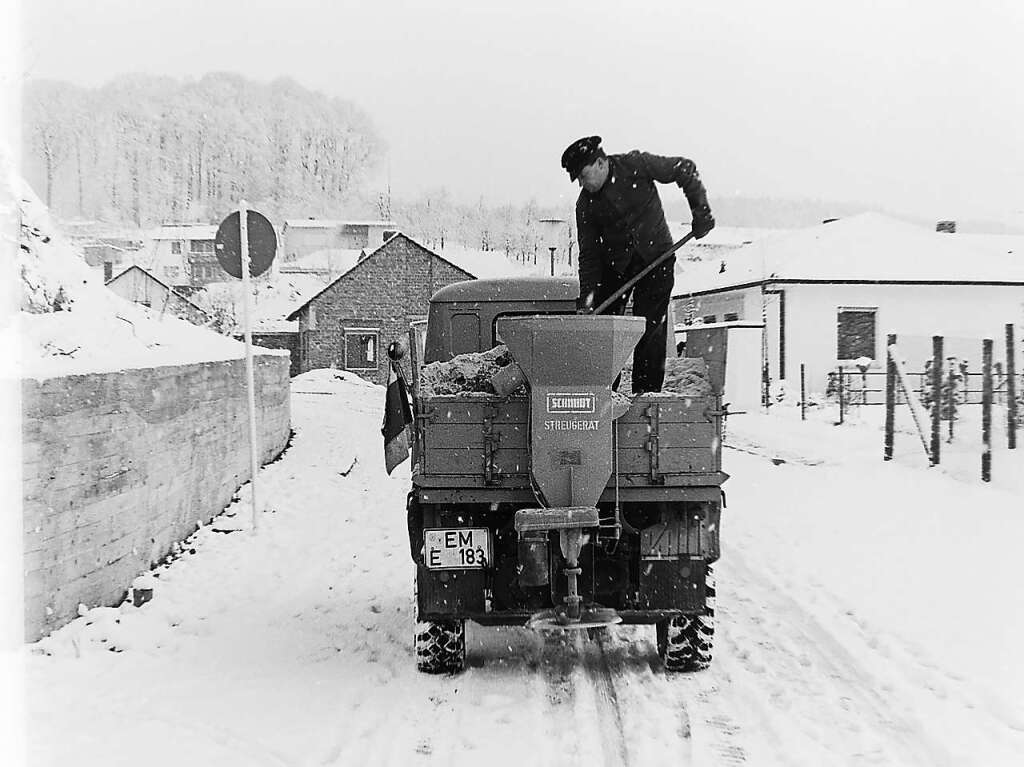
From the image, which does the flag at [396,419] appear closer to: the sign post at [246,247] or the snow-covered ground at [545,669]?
the snow-covered ground at [545,669]

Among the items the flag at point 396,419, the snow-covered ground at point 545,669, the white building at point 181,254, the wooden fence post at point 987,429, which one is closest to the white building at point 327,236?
the white building at point 181,254

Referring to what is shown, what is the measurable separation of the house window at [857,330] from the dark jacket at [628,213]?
26227 mm

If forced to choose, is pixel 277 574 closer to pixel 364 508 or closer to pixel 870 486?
pixel 364 508

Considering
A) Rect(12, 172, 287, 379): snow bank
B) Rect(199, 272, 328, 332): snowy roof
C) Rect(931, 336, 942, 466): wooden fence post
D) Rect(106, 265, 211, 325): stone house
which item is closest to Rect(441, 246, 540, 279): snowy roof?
Rect(199, 272, 328, 332): snowy roof

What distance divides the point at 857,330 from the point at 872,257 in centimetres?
334

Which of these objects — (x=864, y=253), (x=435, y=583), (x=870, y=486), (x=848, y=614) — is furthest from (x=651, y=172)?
(x=864, y=253)

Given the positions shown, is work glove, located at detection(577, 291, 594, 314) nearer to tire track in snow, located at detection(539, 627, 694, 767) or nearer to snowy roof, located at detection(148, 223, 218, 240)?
tire track in snow, located at detection(539, 627, 694, 767)

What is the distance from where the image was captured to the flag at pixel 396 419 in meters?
5.57

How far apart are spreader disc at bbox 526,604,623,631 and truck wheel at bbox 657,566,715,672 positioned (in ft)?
1.45

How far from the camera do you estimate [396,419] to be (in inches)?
222

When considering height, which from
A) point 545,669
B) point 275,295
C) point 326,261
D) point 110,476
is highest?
point 326,261

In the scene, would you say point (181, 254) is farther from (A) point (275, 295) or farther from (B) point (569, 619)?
(B) point (569, 619)

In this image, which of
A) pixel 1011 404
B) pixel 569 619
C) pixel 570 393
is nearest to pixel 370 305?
pixel 1011 404

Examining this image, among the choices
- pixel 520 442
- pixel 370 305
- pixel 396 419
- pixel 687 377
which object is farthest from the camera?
pixel 370 305
